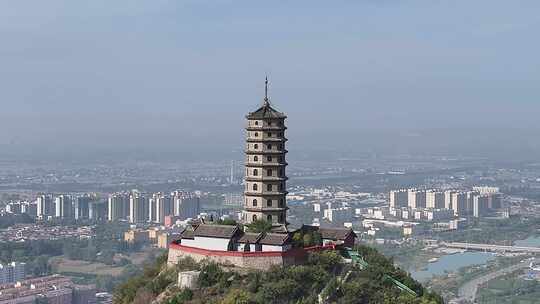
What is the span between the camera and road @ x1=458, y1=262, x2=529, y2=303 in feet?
104

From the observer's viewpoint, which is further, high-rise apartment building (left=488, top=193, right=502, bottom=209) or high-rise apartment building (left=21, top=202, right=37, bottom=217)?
high-rise apartment building (left=488, top=193, right=502, bottom=209)

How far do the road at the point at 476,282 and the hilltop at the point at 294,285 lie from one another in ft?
58.3

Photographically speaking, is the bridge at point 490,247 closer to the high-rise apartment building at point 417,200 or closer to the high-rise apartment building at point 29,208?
the high-rise apartment building at point 417,200

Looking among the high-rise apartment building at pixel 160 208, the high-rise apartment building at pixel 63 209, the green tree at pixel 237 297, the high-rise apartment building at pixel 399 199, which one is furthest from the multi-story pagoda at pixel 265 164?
the high-rise apartment building at pixel 399 199

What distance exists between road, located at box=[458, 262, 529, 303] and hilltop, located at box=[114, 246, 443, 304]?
1777cm

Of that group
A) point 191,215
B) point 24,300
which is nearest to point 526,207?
point 191,215

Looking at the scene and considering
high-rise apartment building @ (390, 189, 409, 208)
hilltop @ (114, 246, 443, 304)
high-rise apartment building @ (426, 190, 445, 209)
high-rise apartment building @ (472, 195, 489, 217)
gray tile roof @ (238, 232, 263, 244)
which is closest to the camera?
hilltop @ (114, 246, 443, 304)

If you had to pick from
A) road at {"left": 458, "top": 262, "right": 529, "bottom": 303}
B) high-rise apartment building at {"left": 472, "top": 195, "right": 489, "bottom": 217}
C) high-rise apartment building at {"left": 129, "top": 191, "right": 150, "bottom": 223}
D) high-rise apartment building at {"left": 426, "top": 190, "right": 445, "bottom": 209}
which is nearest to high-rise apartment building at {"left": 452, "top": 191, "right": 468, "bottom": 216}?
high-rise apartment building at {"left": 472, "top": 195, "right": 489, "bottom": 217}

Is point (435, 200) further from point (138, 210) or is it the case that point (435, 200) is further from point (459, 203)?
point (138, 210)

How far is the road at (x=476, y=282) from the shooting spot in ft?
104

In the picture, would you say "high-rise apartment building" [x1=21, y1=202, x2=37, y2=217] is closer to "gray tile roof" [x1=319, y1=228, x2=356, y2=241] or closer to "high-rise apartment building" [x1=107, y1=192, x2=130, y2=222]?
"high-rise apartment building" [x1=107, y1=192, x2=130, y2=222]

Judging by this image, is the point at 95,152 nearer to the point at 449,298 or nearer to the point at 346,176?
the point at 346,176

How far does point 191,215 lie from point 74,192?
2139 centimetres

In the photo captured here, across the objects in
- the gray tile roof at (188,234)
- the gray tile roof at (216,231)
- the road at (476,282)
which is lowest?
the road at (476,282)
